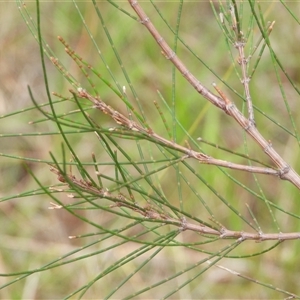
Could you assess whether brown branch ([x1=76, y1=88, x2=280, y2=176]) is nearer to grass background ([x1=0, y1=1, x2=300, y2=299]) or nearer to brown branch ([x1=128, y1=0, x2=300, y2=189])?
brown branch ([x1=128, y1=0, x2=300, y2=189])

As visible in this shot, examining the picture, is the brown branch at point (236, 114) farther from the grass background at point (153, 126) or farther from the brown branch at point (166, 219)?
the grass background at point (153, 126)

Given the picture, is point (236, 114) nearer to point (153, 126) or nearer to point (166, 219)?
point (166, 219)

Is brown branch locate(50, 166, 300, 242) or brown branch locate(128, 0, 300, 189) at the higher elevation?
brown branch locate(128, 0, 300, 189)

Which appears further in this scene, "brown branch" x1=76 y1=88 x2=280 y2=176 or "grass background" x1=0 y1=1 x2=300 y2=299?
"grass background" x1=0 y1=1 x2=300 y2=299

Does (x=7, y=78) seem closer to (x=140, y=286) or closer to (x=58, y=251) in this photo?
(x=58, y=251)

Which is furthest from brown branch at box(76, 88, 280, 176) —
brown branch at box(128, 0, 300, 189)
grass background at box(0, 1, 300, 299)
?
grass background at box(0, 1, 300, 299)

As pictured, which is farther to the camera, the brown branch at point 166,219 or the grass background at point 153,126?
the grass background at point 153,126

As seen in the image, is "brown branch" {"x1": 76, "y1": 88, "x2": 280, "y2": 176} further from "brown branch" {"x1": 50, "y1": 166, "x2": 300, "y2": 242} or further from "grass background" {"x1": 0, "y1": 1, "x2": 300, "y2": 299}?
"grass background" {"x1": 0, "y1": 1, "x2": 300, "y2": 299}

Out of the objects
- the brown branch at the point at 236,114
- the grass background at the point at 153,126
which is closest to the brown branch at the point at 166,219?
the brown branch at the point at 236,114
